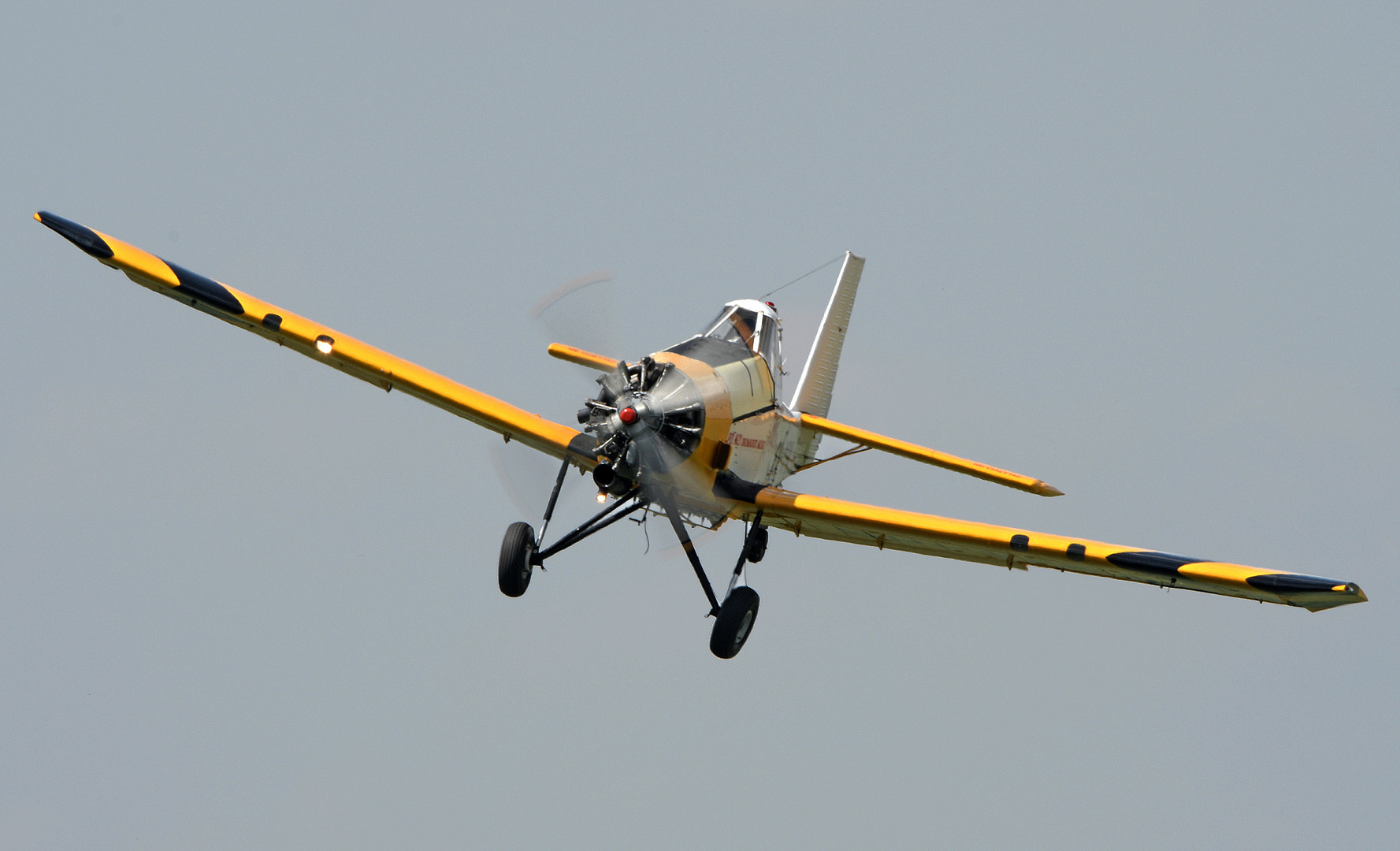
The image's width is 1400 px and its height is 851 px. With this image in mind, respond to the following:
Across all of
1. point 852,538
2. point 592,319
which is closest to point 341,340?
point 592,319

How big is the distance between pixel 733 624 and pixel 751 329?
13.6 feet

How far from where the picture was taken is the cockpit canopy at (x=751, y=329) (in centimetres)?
2206

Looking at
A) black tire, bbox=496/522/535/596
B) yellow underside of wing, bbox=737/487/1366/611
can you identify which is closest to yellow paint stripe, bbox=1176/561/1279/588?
yellow underside of wing, bbox=737/487/1366/611

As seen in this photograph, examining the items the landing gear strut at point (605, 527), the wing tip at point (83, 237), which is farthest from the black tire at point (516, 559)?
the wing tip at point (83, 237)

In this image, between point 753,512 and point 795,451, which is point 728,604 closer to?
point 753,512

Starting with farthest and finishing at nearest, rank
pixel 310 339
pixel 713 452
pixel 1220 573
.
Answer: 1. pixel 310 339
2. pixel 713 452
3. pixel 1220 573

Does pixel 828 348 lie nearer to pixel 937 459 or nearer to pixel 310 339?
pixel 937 459

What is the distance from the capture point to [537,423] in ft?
71.0

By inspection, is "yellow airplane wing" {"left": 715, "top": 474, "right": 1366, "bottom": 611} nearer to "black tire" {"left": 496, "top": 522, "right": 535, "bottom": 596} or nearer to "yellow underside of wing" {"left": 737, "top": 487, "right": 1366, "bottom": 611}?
"yellow underside of wing" {"left": 737, "top": 487, "right": 1366, "bottom": 611}

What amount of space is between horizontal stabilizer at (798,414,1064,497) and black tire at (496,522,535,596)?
5154 mm

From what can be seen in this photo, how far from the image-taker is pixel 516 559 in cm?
2077

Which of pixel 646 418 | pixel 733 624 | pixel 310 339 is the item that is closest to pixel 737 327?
pixel 646 418

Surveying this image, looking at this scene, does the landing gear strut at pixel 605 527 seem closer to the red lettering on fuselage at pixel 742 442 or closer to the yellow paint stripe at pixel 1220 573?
the red lettering on fuselage at pixel 742 442

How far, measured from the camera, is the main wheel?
67.3ft
